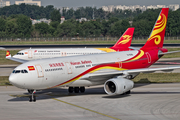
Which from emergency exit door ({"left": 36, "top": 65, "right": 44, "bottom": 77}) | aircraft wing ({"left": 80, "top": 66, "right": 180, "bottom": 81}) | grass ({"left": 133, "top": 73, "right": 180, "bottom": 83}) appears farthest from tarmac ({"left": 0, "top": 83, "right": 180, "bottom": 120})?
grass ({"left": 133, "top": 73, "right": 180, "bottom": 83})

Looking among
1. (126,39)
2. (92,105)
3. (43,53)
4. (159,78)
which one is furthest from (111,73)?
(126,39)

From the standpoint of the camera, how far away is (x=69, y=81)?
27.9m

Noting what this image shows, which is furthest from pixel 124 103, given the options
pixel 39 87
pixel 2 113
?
pixel 2 113

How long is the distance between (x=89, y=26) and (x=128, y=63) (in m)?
153

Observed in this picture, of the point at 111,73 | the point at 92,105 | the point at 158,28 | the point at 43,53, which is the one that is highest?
the point at 158,28

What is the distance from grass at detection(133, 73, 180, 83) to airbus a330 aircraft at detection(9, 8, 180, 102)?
4.84 m

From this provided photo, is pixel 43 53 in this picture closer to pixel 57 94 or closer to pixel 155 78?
pixel 155 78

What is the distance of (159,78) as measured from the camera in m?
41.7

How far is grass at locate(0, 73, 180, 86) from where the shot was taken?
1547 inches

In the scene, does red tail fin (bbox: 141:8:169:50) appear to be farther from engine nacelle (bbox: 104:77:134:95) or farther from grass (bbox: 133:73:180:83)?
engine nacelle (bbox: 104:77:134:95)

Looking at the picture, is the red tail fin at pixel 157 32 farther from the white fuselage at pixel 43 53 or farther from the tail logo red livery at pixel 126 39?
the tail logo red livery at pixel 126 39

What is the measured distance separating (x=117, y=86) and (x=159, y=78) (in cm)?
1601

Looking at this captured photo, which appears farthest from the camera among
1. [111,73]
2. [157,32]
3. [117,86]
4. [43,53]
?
[43,53]

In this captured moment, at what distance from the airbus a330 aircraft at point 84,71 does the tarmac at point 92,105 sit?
3.89 feet
